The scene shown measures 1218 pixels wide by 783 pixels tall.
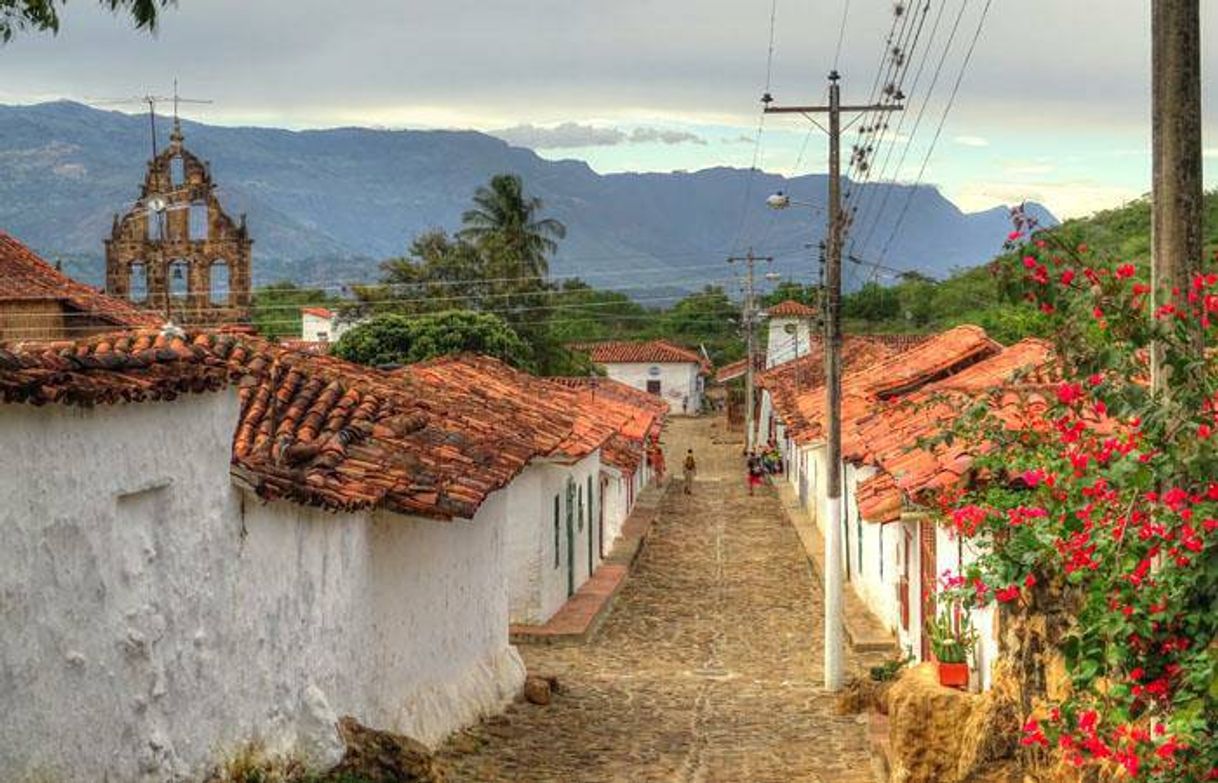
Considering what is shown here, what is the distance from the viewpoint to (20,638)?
7.18 meters

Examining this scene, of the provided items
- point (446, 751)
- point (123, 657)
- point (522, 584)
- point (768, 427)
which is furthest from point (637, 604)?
point (768, 427)

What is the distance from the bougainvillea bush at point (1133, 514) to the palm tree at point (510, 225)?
71.4 m

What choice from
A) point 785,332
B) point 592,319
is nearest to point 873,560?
point 785,332

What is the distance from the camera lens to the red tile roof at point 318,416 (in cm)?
783

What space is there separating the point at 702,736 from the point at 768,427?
170 feet

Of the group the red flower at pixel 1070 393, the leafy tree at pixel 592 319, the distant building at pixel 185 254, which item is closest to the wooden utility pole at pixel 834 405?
the red flower at pixel 1070 393

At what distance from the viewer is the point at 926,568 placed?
18766 millimetres

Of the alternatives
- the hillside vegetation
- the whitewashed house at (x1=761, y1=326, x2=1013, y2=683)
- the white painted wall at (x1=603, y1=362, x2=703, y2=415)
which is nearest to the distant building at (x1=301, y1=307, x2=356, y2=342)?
the white painted wall at (x1=603, y1=362, x2=703, y2=415)

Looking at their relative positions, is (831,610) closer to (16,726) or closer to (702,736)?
(702,736)

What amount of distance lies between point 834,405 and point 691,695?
391 cm

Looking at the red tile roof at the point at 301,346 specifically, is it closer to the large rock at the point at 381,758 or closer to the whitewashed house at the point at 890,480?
the whitewashed house at the point at 890,480

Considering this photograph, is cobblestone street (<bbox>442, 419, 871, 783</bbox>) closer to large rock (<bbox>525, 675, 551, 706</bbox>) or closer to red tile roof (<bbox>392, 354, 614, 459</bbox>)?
large rock (<bbox>525, 675, 551, 706</bbox>)

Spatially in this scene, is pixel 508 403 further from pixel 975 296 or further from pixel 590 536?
pixel 975 296

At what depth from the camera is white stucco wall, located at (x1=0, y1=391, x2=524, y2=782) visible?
7277mm
